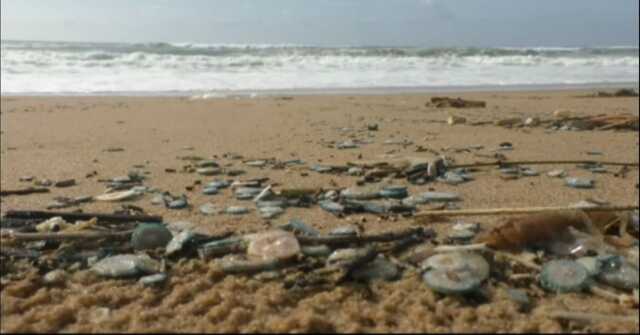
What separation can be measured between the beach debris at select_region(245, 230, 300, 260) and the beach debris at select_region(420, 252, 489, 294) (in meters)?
0.43

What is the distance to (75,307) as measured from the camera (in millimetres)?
1757

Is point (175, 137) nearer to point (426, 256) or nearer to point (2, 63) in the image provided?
point (426, 256)

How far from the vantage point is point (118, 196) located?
3.17m

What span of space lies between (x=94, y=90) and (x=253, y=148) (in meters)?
8.63

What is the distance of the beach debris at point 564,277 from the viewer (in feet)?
5.92

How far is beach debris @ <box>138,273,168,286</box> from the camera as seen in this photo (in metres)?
1.91

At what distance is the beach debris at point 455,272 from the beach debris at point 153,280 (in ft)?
2.61

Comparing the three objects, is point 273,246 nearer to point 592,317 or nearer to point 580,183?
point 592,317

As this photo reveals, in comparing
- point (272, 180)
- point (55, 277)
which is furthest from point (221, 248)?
point (272, 180)

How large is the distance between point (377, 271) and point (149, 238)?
82 cm

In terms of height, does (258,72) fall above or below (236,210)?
above

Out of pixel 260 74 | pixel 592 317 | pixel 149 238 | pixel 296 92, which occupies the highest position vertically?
pixel 260 74

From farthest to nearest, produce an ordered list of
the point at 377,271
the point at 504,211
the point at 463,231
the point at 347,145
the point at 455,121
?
1. the point at 455,121
2. the point at 347,145
3. the point at 504,211
4. the point at 463,231
5. the point at 377,271

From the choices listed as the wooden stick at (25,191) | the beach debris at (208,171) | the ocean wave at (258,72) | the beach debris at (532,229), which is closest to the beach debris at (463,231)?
the beach debris at (532,229)
